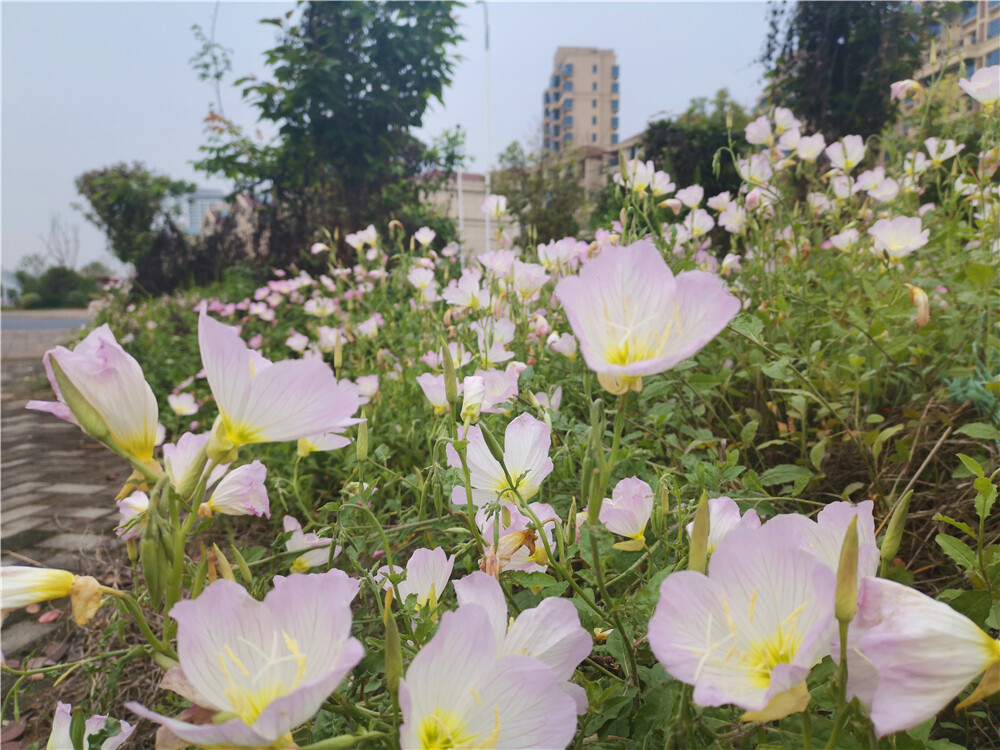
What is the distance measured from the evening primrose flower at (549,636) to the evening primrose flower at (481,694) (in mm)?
76

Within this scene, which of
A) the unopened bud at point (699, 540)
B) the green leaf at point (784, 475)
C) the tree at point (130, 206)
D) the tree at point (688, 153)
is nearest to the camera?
the unopened bud at point (699, 540)

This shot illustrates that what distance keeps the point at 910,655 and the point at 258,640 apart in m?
0.46

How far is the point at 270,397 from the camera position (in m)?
0.50

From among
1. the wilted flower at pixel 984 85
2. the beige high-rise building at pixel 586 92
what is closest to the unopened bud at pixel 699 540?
the wilted flower at pixel 984 85

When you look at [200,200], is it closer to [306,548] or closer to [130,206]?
[130,206]

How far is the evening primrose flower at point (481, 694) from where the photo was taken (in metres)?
0.44

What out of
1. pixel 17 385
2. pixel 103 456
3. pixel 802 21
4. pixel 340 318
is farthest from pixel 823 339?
pixel 17 385

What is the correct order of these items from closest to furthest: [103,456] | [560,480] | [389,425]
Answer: [560,480], [389,425], [103,456]

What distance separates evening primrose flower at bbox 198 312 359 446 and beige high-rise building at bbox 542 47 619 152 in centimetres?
5816

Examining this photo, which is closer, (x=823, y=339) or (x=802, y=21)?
(x=823, y=339)

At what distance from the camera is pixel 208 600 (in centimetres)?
43

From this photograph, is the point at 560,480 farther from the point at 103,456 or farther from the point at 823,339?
the point at 103,456

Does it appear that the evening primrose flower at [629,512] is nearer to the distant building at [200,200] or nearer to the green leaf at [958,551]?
the green leaf at [958,551]

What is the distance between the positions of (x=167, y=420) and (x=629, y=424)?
3365 millimetres
